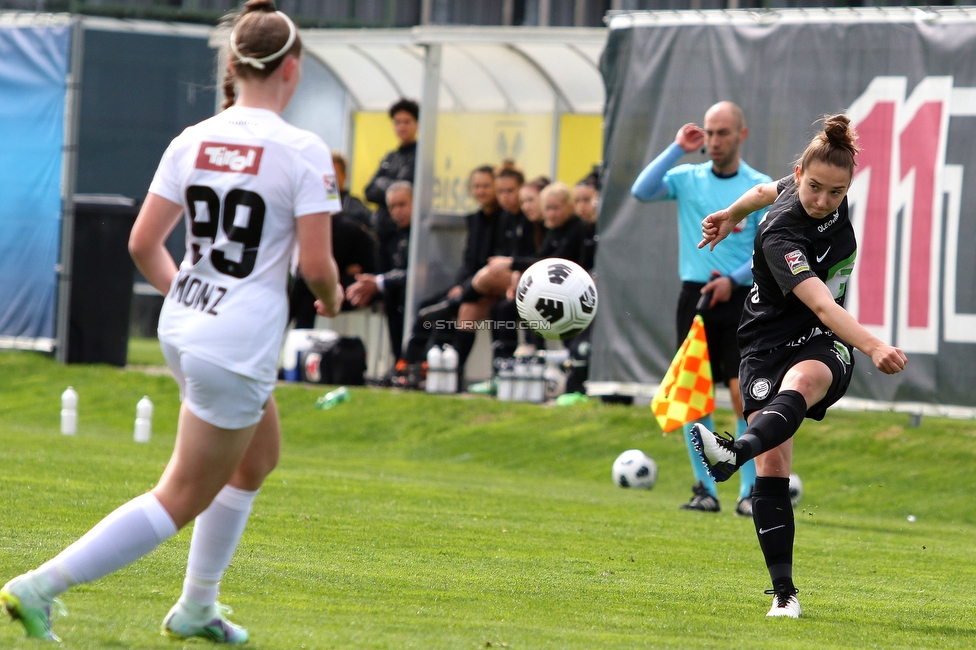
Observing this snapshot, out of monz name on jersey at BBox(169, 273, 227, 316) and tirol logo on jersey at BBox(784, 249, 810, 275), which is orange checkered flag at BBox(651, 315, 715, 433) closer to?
tirol logo on jersey at BBox(784, 249, 810, 275)

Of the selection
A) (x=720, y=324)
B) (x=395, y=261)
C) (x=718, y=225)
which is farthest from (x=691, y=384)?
(x=395, y=261)

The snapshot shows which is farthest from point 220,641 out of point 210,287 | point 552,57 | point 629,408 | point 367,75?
point 367,75

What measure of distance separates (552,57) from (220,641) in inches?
549

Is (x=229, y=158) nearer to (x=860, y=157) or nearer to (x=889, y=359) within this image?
(x=889, y=359)

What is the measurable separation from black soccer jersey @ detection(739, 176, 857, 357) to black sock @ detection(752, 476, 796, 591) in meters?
0.60

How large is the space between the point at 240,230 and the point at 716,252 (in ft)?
20.6

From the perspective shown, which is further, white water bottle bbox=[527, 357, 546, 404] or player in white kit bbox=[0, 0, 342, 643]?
white water bottle bbox=[527, 357, 546, 404]

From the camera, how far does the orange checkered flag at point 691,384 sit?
9898 mm

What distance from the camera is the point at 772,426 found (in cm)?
551

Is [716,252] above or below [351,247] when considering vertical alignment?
above

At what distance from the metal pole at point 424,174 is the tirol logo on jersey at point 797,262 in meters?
10.6

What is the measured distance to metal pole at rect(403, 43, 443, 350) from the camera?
1619 centimetres

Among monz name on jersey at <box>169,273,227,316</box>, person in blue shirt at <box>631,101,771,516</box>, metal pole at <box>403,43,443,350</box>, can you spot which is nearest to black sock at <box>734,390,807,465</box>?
monz name on jersey at <box>169,273,227,316</box>

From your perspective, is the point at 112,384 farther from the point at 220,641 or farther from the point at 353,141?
the point at 220,641
